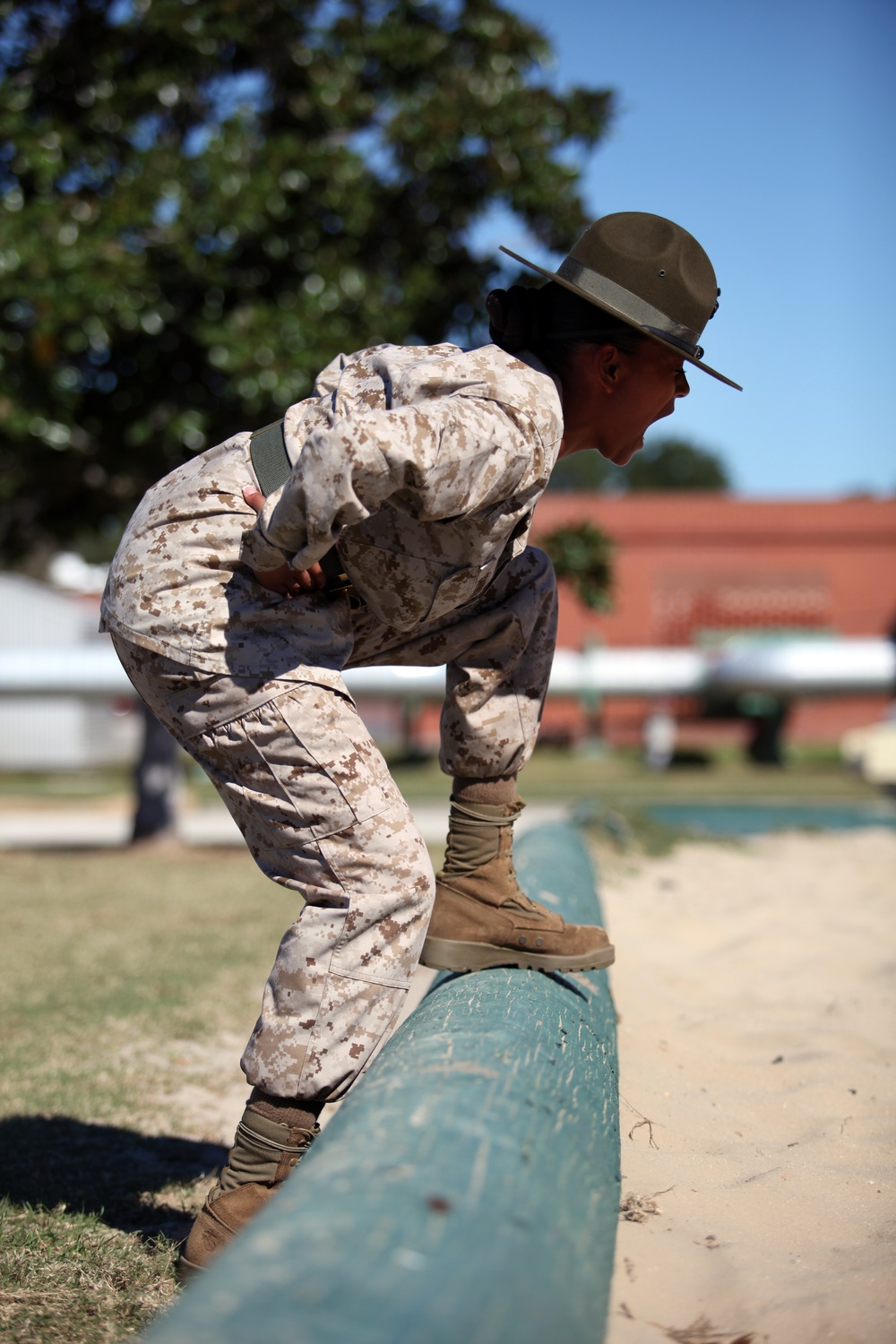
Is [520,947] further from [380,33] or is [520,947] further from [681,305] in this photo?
[380,33]

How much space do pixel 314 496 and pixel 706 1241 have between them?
1162 millimetres

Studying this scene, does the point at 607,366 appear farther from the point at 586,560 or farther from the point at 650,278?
the point at 586,560

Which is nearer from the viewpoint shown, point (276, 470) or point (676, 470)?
point (276, 470)

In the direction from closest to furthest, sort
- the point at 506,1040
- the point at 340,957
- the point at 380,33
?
the point at 506,1040 < the point at 340,957 < the point at 380,33

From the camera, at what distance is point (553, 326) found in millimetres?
2082

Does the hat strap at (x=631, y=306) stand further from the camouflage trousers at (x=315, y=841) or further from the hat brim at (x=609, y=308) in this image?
the camouflage trousers at (x=315, y=841)

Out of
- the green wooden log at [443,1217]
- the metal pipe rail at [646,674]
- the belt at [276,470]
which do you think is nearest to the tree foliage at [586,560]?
the metal pipe rail at [646,674]

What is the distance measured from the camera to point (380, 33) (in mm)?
7531

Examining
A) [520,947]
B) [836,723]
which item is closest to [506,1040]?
[520,947]

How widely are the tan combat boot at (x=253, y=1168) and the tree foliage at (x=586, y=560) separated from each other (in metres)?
6.23

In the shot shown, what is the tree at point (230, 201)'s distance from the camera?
22.5 ft

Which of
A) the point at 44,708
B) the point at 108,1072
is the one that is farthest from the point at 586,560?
the point at 44,708

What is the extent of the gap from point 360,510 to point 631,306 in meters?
0.66

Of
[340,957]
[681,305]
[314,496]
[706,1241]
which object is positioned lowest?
[706,1241]
